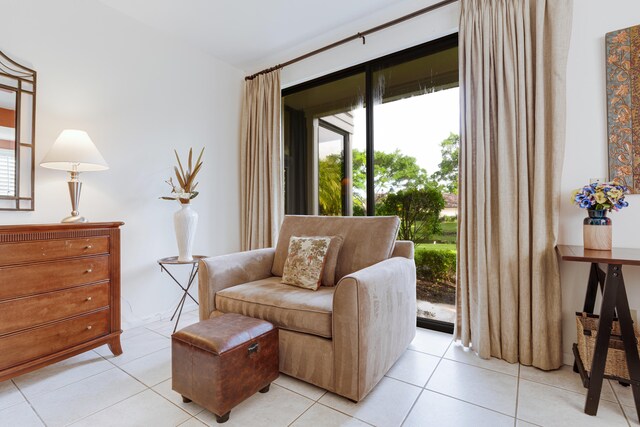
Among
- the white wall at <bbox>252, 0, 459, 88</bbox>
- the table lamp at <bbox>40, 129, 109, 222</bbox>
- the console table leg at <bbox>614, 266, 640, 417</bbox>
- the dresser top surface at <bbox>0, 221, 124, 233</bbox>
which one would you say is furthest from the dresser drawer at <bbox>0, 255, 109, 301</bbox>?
the console table leg at <bbox>614, 266, 640, 417</bbox>

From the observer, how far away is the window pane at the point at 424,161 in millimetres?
2486

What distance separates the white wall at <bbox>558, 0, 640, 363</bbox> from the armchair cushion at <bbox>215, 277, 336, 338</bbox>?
1493mm

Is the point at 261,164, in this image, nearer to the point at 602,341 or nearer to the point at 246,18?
the point at 246,18

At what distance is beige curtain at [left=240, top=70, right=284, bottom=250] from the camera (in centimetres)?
317

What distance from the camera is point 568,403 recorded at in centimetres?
151

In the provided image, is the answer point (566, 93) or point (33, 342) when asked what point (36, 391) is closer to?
point (33, 342)

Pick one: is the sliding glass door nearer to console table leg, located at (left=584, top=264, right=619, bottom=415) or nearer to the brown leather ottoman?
console table leg, located at (left=584, top=264, right=619, bottom=415)

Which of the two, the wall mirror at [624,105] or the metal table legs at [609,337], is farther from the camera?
the wall mirror at [624,105]

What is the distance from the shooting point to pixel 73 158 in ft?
6.41

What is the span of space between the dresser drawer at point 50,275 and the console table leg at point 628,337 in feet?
9.29

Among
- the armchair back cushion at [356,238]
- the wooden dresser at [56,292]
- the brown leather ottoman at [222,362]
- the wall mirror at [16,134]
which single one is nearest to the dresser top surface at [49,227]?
the wooden dresser at [56,292]

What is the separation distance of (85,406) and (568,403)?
2.35m

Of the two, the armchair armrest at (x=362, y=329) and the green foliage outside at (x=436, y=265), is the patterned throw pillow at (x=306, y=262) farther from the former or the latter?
the green foliage outside at (x=436, y=265)

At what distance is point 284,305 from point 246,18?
2.40m
